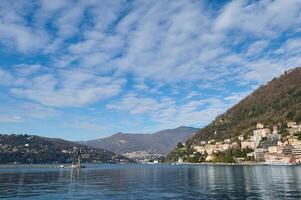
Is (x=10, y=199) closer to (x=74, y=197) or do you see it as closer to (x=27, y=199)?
(x=27, y=199)

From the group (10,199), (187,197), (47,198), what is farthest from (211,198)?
(10,199)

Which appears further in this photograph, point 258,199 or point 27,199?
point 27,199

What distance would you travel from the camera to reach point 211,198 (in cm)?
5406

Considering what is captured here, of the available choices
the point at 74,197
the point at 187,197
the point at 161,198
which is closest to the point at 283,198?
the point at 187,197

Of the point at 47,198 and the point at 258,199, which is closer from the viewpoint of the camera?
the point at 258,199

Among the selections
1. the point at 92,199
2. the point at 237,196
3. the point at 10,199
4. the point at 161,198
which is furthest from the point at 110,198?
the point at 237,196

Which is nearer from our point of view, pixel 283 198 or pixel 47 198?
pixel 283 198

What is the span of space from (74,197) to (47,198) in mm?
4176

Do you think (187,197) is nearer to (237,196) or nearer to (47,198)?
(237,196)

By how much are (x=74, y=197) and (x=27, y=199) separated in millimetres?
7149

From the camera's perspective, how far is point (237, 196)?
185ft

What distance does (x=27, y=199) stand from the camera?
186 feet

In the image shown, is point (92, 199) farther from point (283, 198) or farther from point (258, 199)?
point (283, 198)

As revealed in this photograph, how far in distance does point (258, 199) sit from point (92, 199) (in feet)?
80.4
